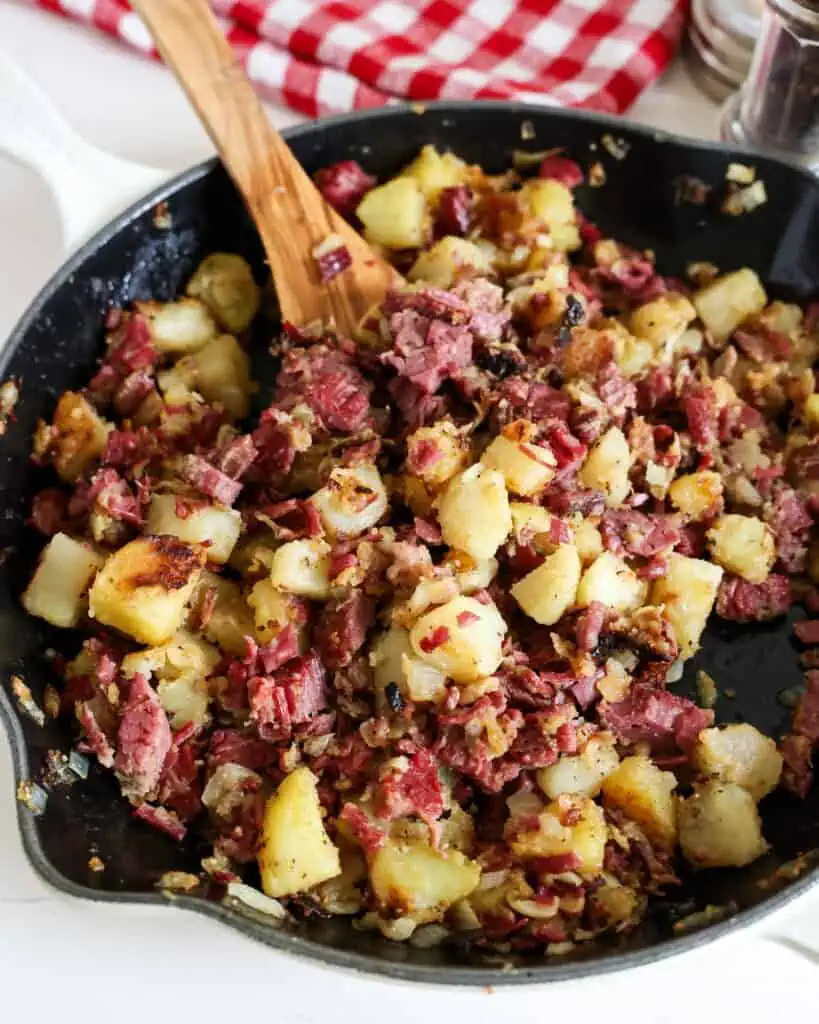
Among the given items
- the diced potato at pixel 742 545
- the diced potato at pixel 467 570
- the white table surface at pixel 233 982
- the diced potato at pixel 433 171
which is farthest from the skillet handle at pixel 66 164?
the diced potato at pixel 742 545

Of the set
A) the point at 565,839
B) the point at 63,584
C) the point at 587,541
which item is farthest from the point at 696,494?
the point at 63,584

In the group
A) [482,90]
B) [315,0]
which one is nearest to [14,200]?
[315,0]

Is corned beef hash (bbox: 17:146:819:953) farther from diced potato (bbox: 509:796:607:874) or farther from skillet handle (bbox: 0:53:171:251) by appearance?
skillet handle (bbox: 0:53:171:251)

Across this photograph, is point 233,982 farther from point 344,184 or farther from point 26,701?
point 344,184

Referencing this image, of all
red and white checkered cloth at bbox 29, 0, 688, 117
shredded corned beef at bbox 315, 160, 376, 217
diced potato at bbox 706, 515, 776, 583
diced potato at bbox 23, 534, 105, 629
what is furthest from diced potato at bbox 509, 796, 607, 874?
red and white checkered cloth at bbox 29, 0, 688, 117

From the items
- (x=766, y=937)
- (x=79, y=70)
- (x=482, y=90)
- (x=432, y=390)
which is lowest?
(x=766, y=937)

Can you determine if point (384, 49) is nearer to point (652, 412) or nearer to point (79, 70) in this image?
point (79, 70)
